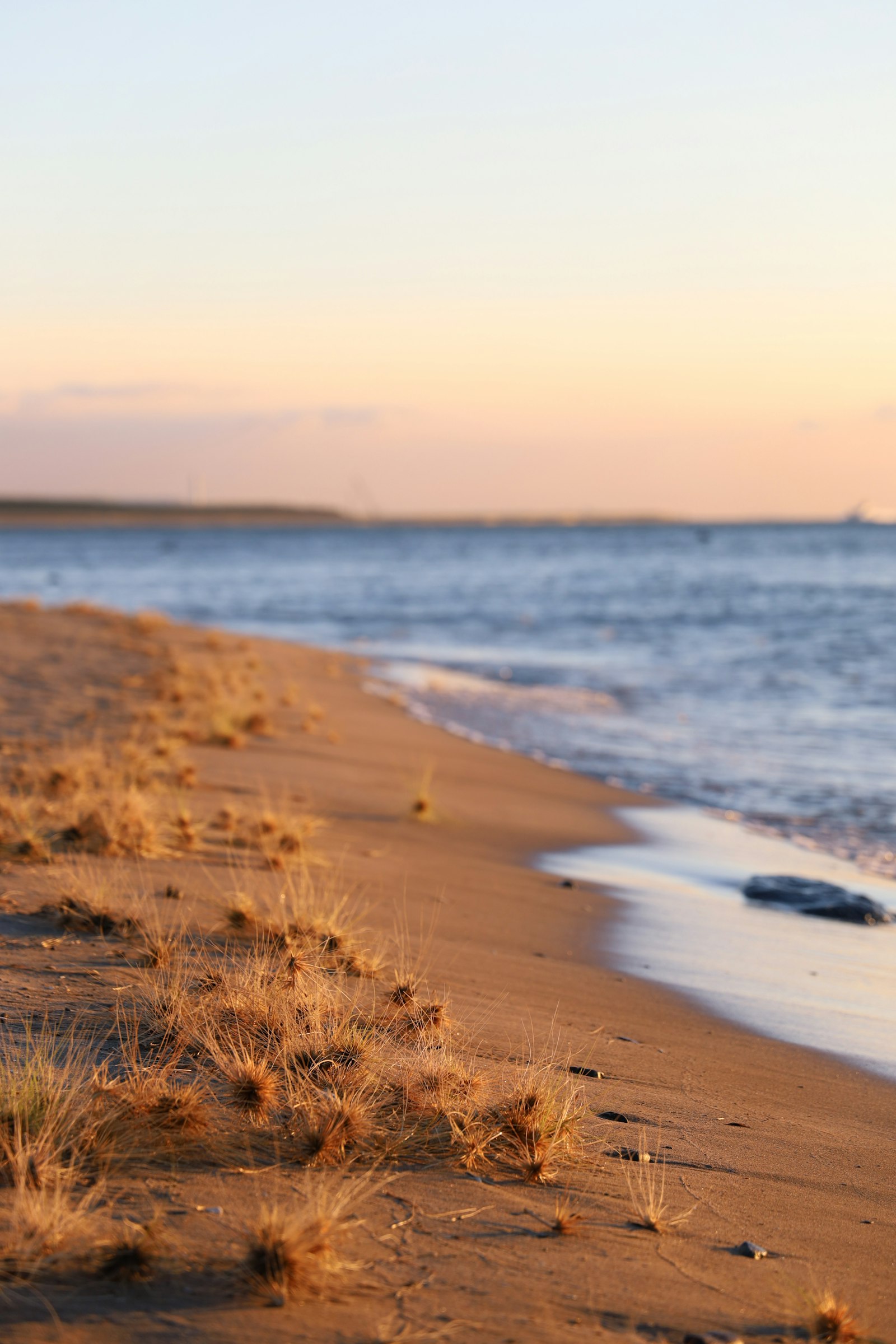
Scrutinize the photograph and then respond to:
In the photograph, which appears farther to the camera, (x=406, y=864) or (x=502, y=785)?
(x=502, y=785)

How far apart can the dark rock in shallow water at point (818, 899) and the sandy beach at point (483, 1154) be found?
4.03 feet

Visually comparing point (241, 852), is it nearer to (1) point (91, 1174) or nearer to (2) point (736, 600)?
(1) point (91, 1174)

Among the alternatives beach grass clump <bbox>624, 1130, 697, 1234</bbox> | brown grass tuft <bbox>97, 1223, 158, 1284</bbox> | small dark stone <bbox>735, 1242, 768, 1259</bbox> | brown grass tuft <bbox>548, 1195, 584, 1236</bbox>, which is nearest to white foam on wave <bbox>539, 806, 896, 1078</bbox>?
beach grass clump <bbox>624, 1130, 697, 1234</bbox>

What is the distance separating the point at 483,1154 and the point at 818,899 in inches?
195

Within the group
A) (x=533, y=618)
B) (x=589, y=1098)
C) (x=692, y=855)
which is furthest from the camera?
(x=533, y=618)

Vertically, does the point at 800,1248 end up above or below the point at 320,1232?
below

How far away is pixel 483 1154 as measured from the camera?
368cm

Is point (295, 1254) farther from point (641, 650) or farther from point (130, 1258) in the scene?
point (641, 650)

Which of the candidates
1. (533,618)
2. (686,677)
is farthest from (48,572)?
(686,677)

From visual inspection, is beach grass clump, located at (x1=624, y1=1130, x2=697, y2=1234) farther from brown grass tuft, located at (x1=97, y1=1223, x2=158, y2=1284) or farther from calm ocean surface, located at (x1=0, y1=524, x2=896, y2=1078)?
calm ocean surface, located at (x1=0, y1=524, x2=896, y2=1078)

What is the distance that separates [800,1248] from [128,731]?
9734mm

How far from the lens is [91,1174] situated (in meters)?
3.30

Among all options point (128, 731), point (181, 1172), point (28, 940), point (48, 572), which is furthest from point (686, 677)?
point (48, 572)

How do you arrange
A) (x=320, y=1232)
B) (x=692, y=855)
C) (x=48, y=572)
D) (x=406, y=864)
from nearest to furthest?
(x=320, y=1232) → (x=406, y=864) → (x=692, y=855) → (x=48, y=572)
